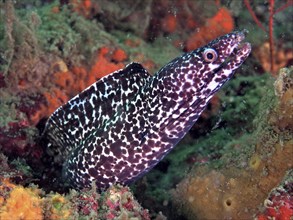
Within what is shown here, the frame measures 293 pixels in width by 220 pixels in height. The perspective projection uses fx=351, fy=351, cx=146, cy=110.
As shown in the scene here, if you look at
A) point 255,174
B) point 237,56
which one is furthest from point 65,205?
point 237,56

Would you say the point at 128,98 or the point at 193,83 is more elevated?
the point at 193,83

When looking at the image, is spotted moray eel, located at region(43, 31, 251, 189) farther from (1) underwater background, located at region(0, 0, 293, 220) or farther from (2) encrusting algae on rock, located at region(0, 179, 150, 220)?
(2) encrusting algae on rock, located at region(0, 179, 150, 220)

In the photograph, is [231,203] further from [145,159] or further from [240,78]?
[240,78]

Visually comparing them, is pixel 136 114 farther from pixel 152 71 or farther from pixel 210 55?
pixel 152 71

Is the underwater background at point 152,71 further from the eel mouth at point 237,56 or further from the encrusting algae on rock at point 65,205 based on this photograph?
the eel mouth at point 237,56

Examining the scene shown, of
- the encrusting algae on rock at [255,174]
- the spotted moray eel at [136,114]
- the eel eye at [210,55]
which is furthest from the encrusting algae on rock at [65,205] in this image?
the eel eye at [210,55]

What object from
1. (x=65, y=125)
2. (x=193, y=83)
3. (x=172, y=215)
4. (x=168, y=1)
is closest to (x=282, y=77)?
(x=193, y=83)
